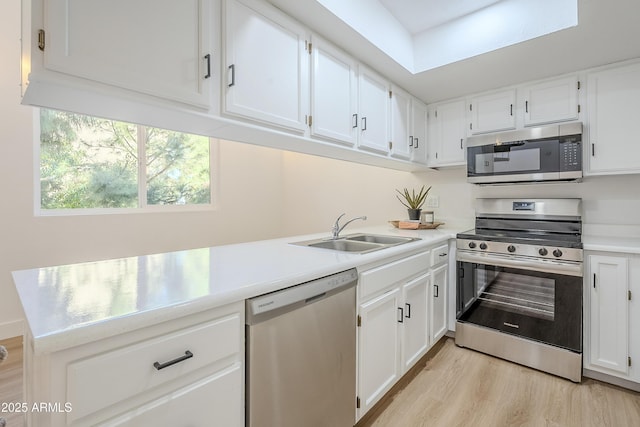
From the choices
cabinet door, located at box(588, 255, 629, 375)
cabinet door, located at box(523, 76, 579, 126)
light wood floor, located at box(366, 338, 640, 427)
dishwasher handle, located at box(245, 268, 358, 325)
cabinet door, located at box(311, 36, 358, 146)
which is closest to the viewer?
dishwasher handle, located at box(245, 268, 358, 325)

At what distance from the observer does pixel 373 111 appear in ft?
7.37

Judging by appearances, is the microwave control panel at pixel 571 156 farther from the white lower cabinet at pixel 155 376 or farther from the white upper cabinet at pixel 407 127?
→ the white lower cabinet at pixel 155 376

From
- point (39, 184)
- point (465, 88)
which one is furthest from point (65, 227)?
point (465, 88)

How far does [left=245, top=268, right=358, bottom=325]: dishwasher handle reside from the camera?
1022 millimetres

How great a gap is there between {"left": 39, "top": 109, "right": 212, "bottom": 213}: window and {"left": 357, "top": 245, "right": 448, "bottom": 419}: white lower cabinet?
2.84 m

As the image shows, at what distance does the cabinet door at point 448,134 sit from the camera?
275cm

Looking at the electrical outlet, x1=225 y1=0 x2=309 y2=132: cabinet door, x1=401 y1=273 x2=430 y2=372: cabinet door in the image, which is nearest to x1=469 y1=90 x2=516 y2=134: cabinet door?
the electrical outlet

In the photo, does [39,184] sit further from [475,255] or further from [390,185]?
[475,255]

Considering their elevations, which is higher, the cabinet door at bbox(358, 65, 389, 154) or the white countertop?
the cabinet door at bbox(358, 65, 389, 154)

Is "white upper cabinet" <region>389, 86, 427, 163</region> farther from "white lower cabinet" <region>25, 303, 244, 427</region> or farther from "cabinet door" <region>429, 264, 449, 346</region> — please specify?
"white lower cabinet" <region>25, 303, 244, 427</region>

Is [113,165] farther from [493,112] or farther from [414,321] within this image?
[493,112]

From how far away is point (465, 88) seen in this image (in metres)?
2.57

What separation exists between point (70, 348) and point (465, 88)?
9.59ft

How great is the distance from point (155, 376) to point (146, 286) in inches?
11.7
